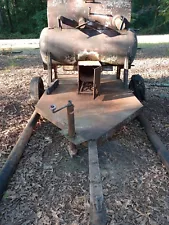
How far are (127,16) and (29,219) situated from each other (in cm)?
326

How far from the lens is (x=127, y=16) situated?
4.76 meters

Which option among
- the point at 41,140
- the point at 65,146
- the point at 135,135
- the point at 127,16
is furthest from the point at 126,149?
the point at 127,16

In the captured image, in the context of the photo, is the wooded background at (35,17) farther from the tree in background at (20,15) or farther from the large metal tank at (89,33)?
the large metal tank at (89,33)

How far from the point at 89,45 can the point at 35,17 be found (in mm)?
18459

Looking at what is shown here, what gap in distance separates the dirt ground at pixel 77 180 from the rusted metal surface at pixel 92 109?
0.32 m

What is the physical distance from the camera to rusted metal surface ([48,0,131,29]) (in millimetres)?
4723

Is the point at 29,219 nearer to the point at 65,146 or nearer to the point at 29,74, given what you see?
the point at 65,146

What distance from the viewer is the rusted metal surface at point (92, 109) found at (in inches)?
136

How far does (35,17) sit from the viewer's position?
21.9 meters

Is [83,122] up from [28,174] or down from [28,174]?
up

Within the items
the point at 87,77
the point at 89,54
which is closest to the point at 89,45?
the point at 89,54

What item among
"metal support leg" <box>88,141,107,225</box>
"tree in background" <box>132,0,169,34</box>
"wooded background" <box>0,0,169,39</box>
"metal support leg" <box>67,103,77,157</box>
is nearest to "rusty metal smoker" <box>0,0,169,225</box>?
"metal support leg" <box>67,103,77,157</box>

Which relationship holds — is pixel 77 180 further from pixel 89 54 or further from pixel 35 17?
pixel 35 17

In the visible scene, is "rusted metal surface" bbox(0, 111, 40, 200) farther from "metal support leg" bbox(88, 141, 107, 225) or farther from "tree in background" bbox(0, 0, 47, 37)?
"tree in background" bbox(0, 0, 47, 37)
